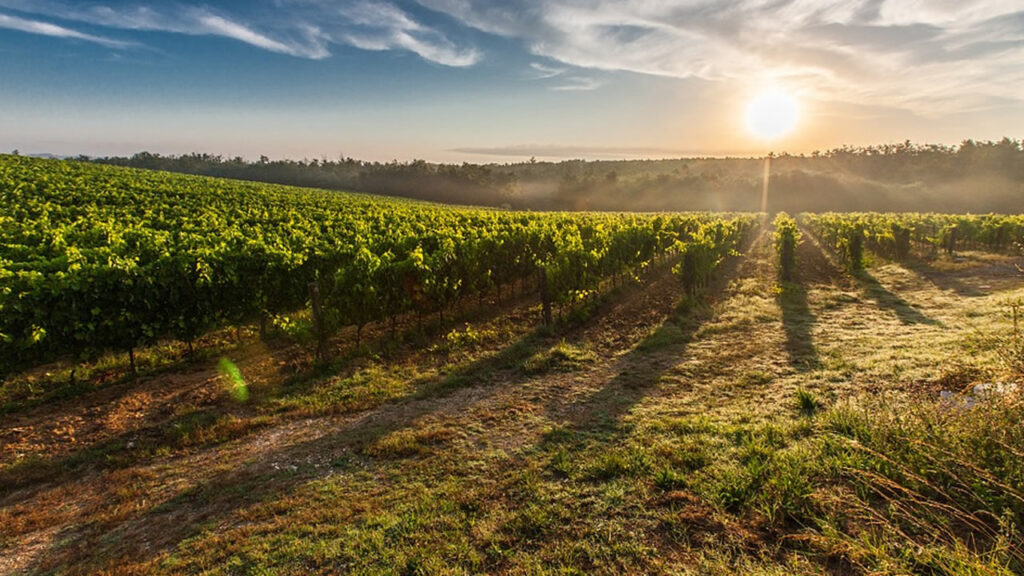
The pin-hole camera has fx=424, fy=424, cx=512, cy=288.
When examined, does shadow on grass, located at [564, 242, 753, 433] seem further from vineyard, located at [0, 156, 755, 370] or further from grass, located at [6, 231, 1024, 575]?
vineyard, located at [0, 156, 755, 370]

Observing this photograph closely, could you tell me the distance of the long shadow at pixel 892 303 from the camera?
12072 millimetres

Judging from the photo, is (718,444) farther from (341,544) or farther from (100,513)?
(100,513)

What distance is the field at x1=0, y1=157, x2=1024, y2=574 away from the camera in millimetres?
4133

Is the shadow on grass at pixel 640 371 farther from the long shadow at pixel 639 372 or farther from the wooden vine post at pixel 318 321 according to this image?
the wooden vine post at pixel 318 321

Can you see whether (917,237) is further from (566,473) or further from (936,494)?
(566,473)

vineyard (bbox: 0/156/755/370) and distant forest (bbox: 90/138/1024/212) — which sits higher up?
distant forest (bbox: 90/138/1024/212)

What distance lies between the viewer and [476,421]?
7215mm

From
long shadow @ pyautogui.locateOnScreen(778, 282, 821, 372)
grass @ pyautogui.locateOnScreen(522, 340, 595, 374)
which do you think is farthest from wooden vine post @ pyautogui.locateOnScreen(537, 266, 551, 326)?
long shadow @ pyautogui.locateOnScreen(778, 282, 821, 372)

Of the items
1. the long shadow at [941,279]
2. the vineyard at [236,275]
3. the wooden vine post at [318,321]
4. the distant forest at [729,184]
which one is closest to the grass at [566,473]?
the wooden vine post at [318,321]

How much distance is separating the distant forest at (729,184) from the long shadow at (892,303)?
6255 cm

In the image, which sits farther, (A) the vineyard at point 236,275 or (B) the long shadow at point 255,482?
(A) the vineyard at point 236,275

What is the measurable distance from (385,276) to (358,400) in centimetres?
A: 376

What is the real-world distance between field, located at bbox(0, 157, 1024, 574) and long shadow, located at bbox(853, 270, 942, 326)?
0.72ft

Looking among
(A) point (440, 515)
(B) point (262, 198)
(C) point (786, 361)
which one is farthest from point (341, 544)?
(B) point (262, 198)
